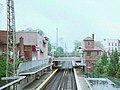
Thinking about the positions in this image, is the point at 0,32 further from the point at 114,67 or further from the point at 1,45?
the point at 114,67

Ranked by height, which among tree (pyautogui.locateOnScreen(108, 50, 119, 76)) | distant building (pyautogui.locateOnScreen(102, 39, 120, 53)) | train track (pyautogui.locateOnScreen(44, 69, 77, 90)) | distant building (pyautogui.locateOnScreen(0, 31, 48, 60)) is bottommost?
train track (pyautogui.locateOnScreen(44, 69, 77, 90))

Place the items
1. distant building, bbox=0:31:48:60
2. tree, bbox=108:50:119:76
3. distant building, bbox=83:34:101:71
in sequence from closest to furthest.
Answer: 1. distant building, bbox=0:31:48:60
2. tree, bbox=108:50:119:76
3. distant building, bbox=83:34:101:71

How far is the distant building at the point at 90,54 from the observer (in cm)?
7200

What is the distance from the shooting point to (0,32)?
1759 inches

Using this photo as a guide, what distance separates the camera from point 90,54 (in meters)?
77.1

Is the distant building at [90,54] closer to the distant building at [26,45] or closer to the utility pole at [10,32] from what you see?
the distant building at [26,45]

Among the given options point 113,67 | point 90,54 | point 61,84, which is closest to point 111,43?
point 90,54

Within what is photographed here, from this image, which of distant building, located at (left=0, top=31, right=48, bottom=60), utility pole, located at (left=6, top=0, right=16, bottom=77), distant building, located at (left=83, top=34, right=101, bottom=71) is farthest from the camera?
distant building, located at (left=83, top=34, right=101, bottom=71)

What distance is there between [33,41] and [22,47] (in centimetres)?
786

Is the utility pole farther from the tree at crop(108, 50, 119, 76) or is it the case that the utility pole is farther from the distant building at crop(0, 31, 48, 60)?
the tree at crop(108, 50, 119, 76)

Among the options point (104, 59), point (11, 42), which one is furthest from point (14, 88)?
point (104, 59)

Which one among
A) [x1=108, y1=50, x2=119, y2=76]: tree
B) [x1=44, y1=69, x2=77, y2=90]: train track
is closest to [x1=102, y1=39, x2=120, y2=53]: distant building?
[x1=108, y1=50, x2=119, y2=76]: tree

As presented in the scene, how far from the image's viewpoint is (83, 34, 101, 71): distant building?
236 feet

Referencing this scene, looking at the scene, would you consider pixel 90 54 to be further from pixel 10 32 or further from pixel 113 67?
pixel 10 32
